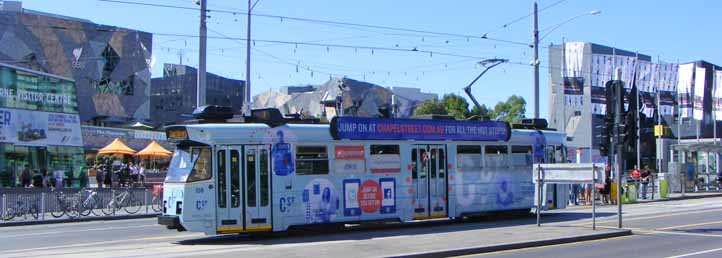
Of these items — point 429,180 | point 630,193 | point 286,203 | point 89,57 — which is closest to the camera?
point 286,203

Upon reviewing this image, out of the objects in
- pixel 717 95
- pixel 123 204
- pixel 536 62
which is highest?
pixel 717 95

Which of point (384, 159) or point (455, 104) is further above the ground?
point (455, 104)

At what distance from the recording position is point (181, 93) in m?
93.9

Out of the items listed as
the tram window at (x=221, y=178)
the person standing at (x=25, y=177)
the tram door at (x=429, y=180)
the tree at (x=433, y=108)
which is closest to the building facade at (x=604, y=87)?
the tree at (x=433, y=108)

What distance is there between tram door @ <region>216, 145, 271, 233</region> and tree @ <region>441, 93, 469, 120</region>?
7570 cm

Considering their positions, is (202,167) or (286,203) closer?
(202,167)

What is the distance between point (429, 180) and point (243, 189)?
17.8 ft

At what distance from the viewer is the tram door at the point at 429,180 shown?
20.1 meters

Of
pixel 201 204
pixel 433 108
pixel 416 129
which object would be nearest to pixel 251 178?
pixel 201 204

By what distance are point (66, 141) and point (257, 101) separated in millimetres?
72992

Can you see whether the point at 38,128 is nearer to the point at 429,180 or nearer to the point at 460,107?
the point at 429,180

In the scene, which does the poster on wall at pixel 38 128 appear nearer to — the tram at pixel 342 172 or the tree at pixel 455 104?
the tram at pixel 342 172

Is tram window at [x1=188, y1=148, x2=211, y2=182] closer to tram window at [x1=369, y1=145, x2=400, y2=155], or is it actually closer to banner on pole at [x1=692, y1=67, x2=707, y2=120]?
tram window at [x1=369, y1=145, x2=400, y2=155]

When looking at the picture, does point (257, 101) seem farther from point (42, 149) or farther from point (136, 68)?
point (42, 149)
